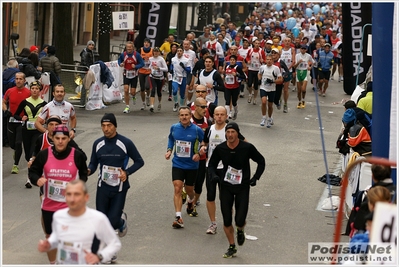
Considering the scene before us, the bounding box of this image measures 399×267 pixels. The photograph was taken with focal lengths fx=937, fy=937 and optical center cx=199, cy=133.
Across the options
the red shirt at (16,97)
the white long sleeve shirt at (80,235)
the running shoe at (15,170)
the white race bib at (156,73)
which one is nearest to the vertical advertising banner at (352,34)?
the white race bib at (156,73)

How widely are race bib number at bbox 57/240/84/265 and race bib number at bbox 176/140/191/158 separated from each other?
4.82m

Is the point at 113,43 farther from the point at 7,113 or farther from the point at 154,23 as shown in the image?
the point at 7,113

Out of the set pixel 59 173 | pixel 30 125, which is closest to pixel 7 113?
pixel 30 125

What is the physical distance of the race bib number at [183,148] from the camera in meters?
12.2

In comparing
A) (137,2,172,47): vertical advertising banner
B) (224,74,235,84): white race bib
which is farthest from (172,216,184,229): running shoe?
(137,2,172,47): vertical advertising banner

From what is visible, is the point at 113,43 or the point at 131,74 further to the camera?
the point at 113,43

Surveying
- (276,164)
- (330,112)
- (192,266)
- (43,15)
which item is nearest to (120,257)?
(192,266)

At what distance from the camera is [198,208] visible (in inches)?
536

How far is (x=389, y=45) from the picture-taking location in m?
11.2

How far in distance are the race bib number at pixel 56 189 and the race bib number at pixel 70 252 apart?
7.18 ft

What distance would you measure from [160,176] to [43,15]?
82.3 feet

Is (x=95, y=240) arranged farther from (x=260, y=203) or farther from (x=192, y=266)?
(x=260, y=203)

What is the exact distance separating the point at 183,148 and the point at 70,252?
4.90m

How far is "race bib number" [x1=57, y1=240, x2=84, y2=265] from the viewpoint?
743 centimetres
